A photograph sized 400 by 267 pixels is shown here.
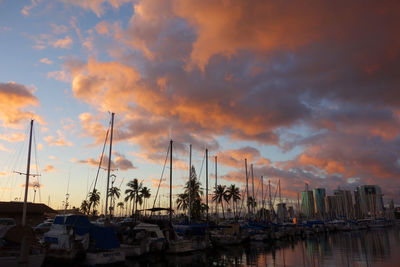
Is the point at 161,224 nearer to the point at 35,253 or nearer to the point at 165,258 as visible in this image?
the point at 165,258

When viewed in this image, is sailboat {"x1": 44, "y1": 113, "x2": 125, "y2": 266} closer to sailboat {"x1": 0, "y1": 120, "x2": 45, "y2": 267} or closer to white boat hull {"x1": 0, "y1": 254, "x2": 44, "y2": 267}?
sailboat {"x1": 0, "y1": 120, "x2": 45, "y2": 267}

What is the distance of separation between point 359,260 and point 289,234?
40.5 m

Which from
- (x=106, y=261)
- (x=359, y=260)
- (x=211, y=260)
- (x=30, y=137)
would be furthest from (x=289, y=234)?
(x=30, y=137)

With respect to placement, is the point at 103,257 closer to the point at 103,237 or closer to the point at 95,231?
the point at 103,237

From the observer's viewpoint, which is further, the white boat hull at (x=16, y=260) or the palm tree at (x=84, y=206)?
the palm tree at (x=84, y=206)

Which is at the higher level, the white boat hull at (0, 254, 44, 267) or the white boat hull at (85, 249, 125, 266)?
the white boat hull at (0, 254, 44, 267)

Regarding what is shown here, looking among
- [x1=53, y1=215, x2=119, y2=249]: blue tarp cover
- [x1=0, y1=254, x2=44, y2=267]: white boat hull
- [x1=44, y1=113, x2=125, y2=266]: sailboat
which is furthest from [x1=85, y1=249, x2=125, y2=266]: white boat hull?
[x1=0, y1=254, x2=44, y2=267]: white boat hull

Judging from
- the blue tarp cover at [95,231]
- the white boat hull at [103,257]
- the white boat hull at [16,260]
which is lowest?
the white boat hull at [103,257]

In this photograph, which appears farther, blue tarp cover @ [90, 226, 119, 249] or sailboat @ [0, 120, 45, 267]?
blue tarp cover @ [90, 226, 119, 249]

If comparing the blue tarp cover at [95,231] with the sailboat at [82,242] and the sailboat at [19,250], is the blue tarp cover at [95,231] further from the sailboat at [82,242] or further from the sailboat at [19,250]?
the sailboat at [19,250]

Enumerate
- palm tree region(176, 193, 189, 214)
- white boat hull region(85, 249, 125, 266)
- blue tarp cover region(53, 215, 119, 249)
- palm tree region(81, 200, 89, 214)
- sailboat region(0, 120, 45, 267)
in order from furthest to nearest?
palm tree region(81, 200, 89, 214), palm tree region(176, 193, 189, 214), blue tarp cover region(53, 215, 119, 249), white boat hull region(85, 249, 125, 266), sailboat region(0, 120, 45, 267)

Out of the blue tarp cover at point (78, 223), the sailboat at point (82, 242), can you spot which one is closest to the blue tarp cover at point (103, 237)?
the sailboat at point (82, 242)

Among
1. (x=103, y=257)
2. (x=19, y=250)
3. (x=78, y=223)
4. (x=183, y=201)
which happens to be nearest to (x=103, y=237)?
(x=103, y=257)

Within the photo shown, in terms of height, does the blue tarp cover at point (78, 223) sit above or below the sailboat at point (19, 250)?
above
